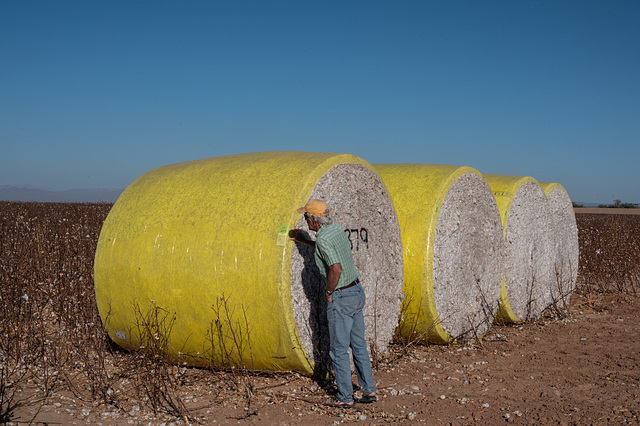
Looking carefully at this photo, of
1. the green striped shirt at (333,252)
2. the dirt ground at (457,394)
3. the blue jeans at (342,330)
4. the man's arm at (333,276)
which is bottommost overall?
the dirt ground at (457,394)

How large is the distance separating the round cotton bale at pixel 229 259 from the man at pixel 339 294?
195mm

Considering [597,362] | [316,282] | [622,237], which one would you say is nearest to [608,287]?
[622,237]

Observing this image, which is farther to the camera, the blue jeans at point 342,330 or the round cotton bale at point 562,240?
the round cotton bale at point 562,240

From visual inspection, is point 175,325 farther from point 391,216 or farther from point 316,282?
point 391,216

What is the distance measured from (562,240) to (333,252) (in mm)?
6536

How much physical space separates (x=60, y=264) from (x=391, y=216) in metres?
5.66

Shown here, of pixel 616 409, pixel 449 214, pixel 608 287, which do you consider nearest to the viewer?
pixel 616 409

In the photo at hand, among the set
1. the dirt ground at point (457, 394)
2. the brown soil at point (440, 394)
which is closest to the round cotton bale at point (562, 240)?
the dirt ground at point (457, 394)

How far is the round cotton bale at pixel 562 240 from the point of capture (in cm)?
918

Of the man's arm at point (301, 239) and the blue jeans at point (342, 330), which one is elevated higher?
the man's arm at point (301, 239)

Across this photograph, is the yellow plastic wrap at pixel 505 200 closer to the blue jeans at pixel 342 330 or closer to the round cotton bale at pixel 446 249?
the round cotton bale at pixel 446 249

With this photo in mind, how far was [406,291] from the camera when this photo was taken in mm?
6312

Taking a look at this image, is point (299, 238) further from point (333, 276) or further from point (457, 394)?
point (457, 394)

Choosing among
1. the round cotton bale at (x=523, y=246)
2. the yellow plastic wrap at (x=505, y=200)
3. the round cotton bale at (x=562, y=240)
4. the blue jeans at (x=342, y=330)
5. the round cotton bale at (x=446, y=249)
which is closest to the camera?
the blue jeans at (x=342, y=330)
